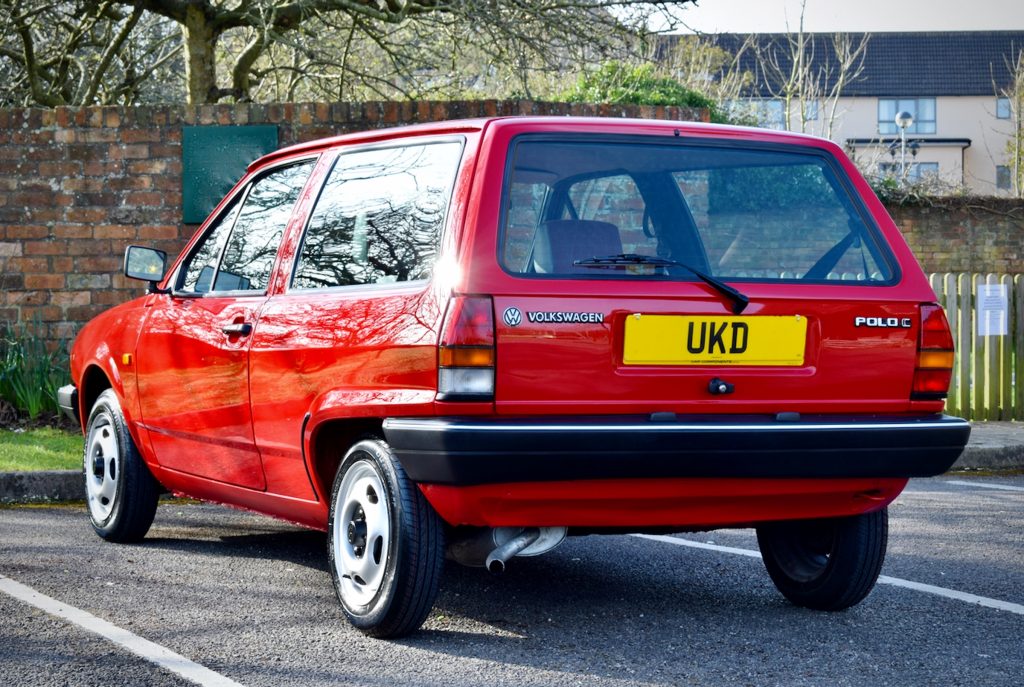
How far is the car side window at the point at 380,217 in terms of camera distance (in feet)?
14.9

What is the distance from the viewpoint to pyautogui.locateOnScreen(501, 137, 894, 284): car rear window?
14.3 feet

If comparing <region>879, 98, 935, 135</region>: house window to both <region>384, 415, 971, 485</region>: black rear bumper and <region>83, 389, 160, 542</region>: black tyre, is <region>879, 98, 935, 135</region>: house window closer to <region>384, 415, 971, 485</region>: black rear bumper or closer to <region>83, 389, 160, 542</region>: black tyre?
<region>83, 389, 160, 542</region>: black tyre

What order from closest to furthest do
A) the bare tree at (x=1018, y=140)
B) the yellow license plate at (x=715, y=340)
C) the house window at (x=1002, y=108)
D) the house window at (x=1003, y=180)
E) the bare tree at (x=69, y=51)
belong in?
the yellow license plate at (x=715, y=340)
the bare tree at (x=69, y=51)
the bare tree at (x=1018, y=140)
the house window at (x=1003, y=180)
the house window at (x=1002, y=108)

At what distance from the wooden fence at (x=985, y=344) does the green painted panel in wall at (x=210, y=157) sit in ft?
19.2

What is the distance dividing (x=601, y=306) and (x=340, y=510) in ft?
3.86

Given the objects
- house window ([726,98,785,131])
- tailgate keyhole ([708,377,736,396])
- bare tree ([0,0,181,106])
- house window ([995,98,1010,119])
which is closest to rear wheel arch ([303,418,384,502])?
tailgate keyhole ([708,377,736,396])

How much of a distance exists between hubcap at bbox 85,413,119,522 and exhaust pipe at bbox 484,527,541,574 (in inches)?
100

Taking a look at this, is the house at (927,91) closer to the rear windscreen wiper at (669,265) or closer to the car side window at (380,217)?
the car side window at (380,217)

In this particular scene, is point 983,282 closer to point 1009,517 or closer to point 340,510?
point 1009,517

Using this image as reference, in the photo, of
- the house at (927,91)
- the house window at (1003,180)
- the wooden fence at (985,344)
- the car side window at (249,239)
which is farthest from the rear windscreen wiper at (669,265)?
the house at (927,91)

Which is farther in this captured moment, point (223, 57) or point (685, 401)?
point (223, 57)

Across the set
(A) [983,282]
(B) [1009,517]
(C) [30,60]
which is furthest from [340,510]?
(C) [30,60]

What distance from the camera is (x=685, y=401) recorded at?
435cm

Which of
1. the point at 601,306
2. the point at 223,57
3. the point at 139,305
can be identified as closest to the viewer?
the point at 601,306
